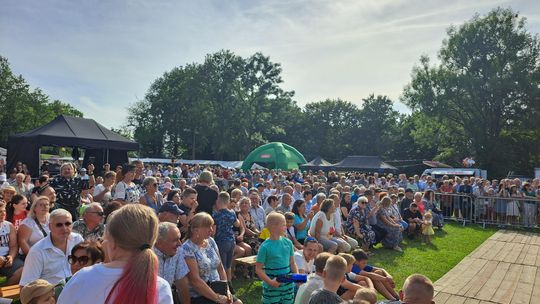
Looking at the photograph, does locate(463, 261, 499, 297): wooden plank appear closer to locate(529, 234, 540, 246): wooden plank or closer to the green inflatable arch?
locate(529, 234, 540, 246): wooden plank

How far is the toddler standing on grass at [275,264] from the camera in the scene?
465 cm

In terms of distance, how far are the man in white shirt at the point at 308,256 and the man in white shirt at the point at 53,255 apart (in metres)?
2.92

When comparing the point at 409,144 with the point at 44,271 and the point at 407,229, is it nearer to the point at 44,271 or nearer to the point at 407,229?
the point at 407,229

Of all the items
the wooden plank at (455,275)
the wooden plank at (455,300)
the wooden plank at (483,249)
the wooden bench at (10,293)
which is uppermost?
the wooden bench at (10,293)

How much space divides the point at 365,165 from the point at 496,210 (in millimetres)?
19069

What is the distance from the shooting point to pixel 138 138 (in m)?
62.7

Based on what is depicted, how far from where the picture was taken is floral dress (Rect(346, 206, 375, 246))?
970cm

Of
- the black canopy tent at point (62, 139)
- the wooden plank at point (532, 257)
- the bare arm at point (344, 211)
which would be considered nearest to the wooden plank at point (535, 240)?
the wooden plank at point (532, 257)

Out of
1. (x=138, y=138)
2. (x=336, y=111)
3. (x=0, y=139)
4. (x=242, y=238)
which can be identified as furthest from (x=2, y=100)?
(x=242, y=238)

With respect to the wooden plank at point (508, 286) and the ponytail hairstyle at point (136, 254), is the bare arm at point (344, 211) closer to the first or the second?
the wooden plank at point (508, 286)

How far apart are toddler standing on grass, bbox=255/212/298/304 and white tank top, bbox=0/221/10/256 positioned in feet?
11.3

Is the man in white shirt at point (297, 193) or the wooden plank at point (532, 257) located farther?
the man in white shirt at point (297, 193)

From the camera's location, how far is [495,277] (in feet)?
24.7

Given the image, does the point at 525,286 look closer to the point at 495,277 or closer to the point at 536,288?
the point at 536,288
